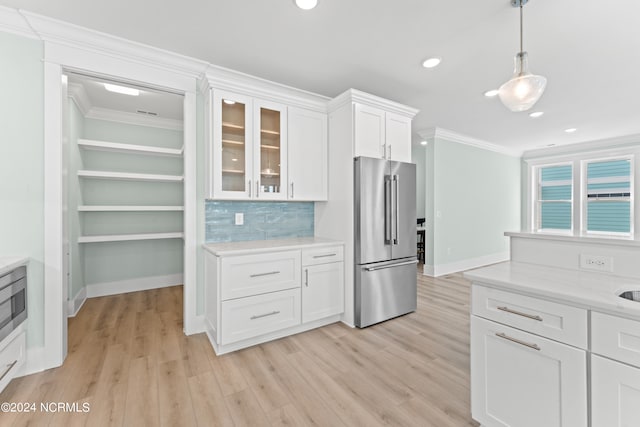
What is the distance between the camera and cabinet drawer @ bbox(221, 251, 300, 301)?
2379 mm

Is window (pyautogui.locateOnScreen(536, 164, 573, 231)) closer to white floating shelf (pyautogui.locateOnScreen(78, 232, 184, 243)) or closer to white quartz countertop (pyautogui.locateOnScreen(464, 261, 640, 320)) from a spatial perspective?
white quartz countertop (pyautogui.locateOnScreen(464, 261, 640, 320))

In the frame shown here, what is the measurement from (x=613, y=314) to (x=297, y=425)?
162 centimetres

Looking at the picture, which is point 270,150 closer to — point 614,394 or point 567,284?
point 567,284

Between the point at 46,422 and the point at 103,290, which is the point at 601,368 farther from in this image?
the point at 103,290

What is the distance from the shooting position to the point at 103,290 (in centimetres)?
394

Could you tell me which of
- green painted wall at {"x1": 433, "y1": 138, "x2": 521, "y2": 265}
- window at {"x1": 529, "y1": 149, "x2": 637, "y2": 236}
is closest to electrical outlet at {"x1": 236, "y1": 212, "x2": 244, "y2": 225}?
green painted wall at {"x1": 433, "y1": 138, "x2": 521, "y2": 265}

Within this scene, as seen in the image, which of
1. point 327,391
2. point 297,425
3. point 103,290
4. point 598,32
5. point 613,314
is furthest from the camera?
point 103,290

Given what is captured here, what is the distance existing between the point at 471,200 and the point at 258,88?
15.8 ft

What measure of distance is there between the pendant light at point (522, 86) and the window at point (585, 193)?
4.62 metres

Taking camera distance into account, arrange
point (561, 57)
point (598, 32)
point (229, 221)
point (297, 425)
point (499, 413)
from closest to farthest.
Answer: point (499, 413)
point (297, 425)
point (598, 32)
point (561, 57)
point (229, 221)

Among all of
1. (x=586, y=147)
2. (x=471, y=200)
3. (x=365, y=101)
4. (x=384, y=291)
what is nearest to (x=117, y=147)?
(x=365, y=101)

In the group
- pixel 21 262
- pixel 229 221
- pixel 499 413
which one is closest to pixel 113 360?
pixel 21 262

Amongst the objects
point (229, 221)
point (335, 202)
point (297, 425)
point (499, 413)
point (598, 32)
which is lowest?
point (297, 425)

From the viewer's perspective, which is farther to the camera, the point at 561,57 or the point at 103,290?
the point at 103,290
